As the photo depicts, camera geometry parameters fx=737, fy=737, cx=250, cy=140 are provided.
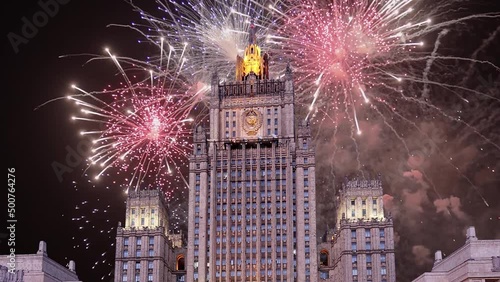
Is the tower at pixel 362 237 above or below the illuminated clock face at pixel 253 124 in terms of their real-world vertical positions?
below

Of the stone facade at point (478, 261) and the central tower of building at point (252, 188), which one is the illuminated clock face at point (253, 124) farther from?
the stone facade at point (478, 261)

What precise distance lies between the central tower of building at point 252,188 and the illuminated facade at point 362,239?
1129 cm

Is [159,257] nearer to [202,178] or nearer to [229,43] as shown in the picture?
[202,178]

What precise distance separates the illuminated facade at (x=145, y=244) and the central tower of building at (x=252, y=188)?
13476mm

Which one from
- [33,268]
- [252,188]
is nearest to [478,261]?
[33,268]

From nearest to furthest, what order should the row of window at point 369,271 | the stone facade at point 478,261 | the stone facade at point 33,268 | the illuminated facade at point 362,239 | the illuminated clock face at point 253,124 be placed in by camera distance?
the stone facade at point 33,268, the stone facade at point 478,261, the row of window at point 369,271, the illuminated facade at point 362,239, the illuminated clock face at point 253,124

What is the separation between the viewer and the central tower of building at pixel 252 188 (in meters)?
176

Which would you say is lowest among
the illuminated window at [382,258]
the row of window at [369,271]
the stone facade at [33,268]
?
the stone facade at [33,268]

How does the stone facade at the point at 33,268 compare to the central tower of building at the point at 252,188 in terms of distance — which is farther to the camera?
the central tower of building at the point at 252,188

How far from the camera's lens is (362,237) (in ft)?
604

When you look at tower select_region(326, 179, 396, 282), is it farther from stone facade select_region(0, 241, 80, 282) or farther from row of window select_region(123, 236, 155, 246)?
stone facade select_region(0, 241, 80, 282)

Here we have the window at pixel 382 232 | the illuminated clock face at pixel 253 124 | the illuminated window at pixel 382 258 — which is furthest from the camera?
the illuminated clock face at pixel 253 124

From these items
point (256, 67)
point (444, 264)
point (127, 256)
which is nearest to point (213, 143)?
point (256, 67)

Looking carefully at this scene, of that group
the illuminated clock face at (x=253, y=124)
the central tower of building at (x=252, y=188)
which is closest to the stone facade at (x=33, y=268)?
the central tower of building at (x=252, y=188)
